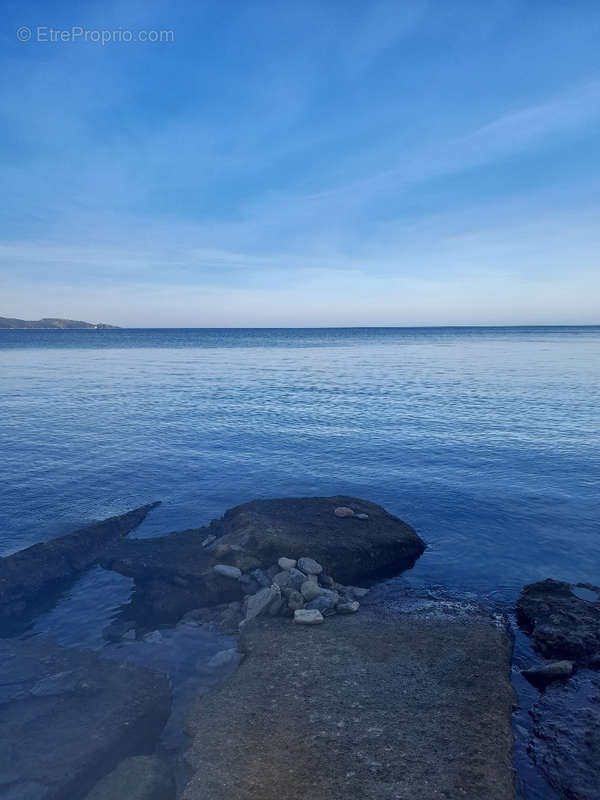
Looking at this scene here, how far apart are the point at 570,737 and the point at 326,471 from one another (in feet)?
71.4

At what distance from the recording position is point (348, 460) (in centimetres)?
3584

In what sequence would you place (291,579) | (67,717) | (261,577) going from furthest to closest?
(261,577)
(291,579)
(67,717)

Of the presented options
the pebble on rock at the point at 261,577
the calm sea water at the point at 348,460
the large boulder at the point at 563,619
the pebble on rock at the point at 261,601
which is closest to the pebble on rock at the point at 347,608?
the pebble on rock at the point at 261,601

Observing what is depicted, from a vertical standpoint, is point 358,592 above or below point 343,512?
below

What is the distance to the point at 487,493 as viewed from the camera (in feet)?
97.6

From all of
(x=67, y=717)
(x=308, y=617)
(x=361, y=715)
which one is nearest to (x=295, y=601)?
(x=308, y=617)

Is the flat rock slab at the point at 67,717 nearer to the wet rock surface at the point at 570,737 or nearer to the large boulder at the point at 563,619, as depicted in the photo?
the wet rock surface at the point at 570,737

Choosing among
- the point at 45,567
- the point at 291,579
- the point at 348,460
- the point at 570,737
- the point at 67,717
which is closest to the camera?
the point at 570,737

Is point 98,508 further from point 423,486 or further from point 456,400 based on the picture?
point 456,400

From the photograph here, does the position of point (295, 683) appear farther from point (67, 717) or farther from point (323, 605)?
point (67, 717)

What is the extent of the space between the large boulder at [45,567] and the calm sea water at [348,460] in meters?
1.56

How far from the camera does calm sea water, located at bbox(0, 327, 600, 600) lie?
80.4 feet

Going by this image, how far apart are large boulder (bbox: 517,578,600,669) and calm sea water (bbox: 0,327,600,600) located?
127 centimetres

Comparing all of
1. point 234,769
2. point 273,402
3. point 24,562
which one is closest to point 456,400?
point 273,402
